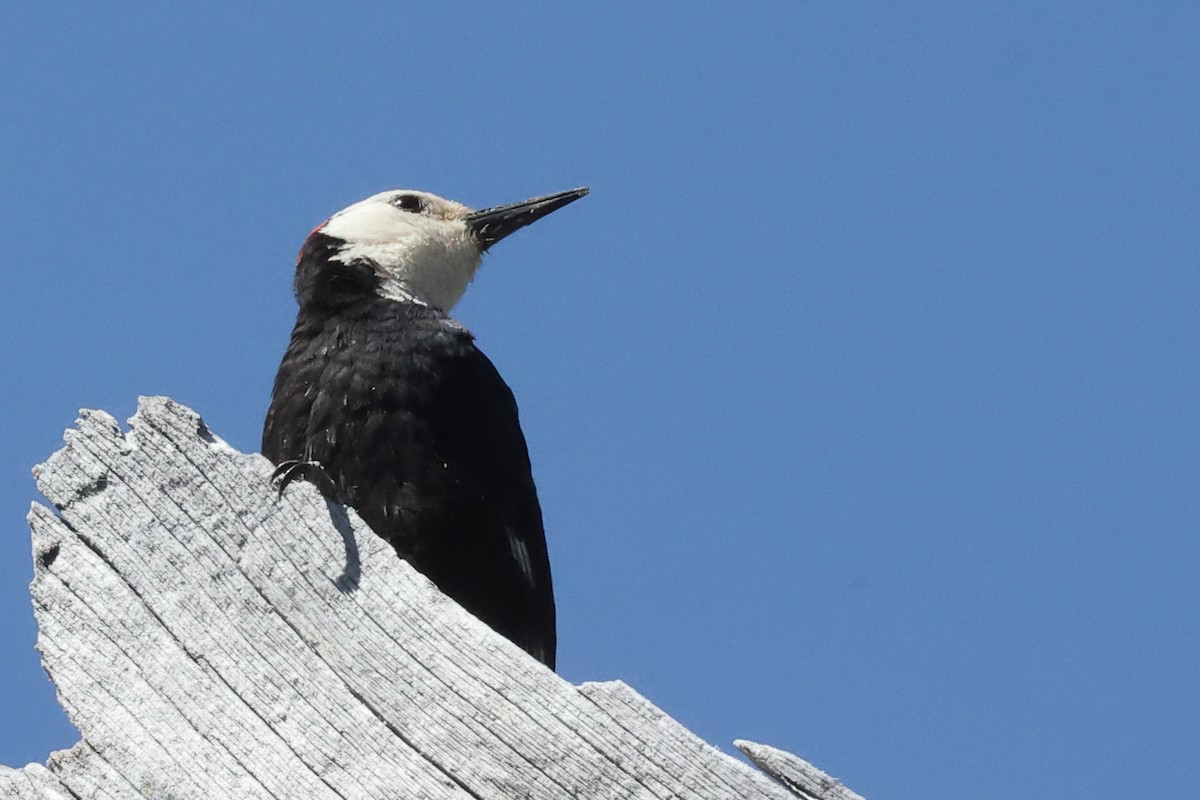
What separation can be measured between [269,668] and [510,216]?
3469 mm

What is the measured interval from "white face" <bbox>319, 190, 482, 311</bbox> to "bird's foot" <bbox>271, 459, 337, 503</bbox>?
7.11 ft

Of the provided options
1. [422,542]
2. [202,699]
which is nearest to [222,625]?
[202,699]

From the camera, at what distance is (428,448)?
411cm

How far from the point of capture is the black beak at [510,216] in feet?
18.6

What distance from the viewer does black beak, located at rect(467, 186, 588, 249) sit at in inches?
223

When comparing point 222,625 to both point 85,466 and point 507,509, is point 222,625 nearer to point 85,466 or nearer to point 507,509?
point 85,466

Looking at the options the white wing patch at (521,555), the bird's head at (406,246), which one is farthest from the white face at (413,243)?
the white wing patch at (521,555)

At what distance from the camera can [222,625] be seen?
8.27ft

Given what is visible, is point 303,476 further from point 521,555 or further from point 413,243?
point 413,243

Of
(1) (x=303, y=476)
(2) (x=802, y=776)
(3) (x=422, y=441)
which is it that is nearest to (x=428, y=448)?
(3) (x=422, y=441)

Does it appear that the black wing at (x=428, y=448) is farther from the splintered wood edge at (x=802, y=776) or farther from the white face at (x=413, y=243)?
the splintered wood edge at (x=802, y=776)

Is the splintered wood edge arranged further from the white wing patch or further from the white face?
the white face

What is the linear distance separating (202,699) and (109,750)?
6.7 inches

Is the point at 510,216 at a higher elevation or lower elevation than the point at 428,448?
higher
